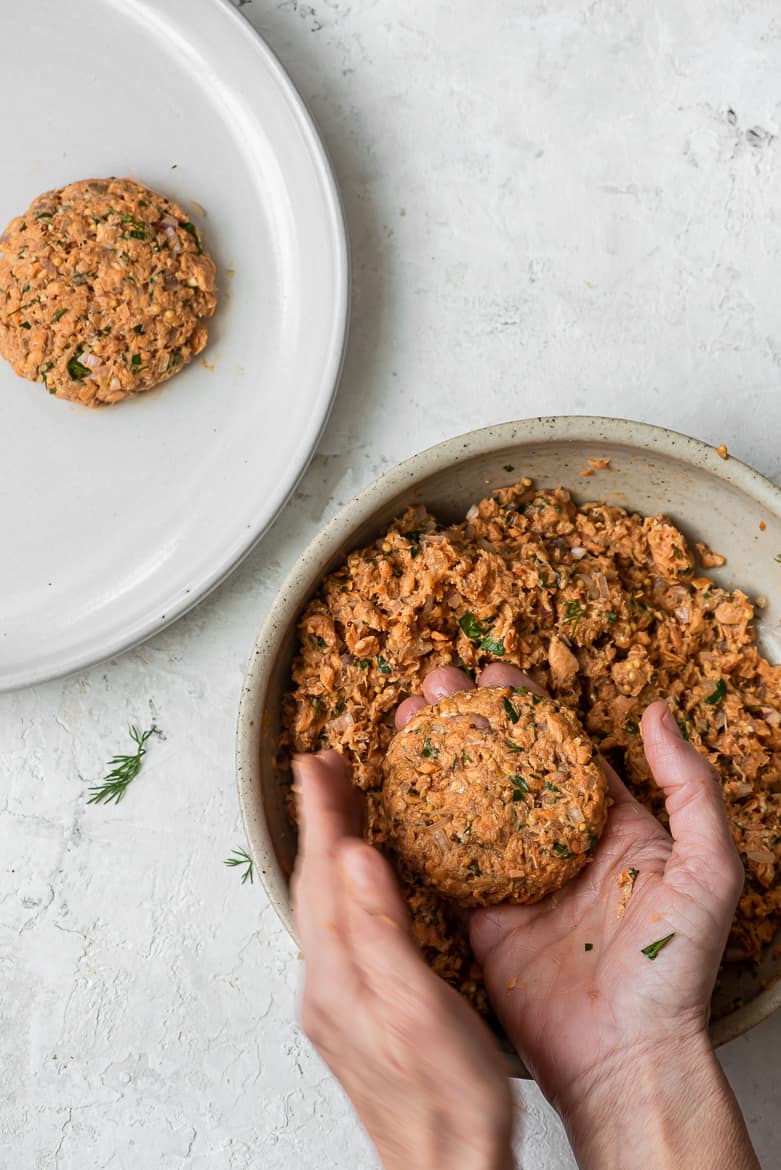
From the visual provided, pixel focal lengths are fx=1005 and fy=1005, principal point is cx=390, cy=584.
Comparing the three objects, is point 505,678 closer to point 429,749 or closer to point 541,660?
point 541,660

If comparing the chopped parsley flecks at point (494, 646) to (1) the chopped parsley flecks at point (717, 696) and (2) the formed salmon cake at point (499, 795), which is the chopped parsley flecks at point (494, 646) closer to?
(2) the formed salmon cake at point (499, 795)

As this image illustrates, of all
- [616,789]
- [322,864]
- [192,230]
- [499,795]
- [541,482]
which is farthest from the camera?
[192,230]

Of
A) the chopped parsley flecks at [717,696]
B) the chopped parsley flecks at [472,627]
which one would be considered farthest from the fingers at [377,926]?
the chopped parsley flecks at [717,696]

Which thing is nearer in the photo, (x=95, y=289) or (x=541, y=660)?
(x=541, y=660)

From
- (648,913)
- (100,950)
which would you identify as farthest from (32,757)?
(648,913)

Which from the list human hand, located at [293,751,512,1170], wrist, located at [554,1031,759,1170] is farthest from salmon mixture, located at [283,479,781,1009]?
human hand, located at [293,751,512,1170]

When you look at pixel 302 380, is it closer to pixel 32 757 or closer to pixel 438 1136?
pixel 32 757

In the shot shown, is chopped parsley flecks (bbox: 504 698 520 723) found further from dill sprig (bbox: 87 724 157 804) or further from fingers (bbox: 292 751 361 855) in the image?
dill sprig (bbox: 87 724 157 804)

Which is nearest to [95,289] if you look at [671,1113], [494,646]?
[494,646]
